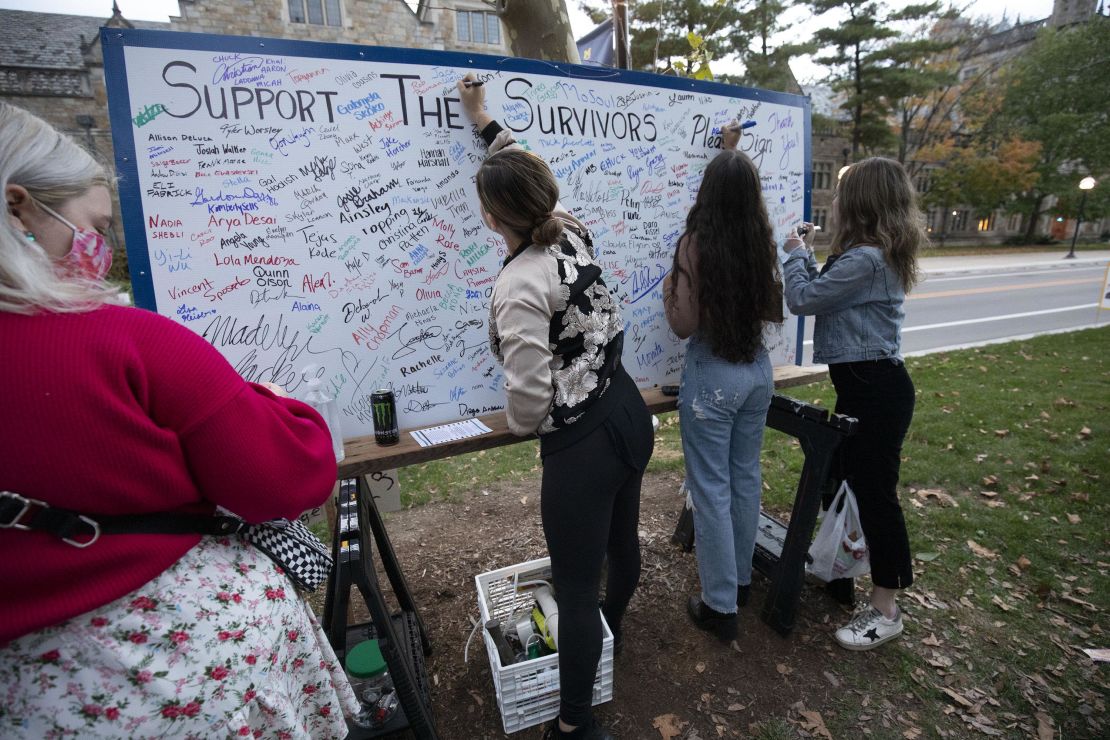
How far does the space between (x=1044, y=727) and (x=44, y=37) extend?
41.1 metres

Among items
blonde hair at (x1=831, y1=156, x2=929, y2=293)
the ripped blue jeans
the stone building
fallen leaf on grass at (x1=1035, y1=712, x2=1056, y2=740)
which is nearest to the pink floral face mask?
the ripped blue jeans

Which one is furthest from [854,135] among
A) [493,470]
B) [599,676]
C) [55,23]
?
[55,23]

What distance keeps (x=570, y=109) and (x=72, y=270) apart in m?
2.10

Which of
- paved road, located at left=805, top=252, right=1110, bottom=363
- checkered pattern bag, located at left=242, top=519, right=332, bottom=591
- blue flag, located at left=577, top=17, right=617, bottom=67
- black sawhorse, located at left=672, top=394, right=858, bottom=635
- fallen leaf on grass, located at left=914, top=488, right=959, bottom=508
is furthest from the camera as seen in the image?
paved road, located at left=805, top=252, right=1110, bottom=363

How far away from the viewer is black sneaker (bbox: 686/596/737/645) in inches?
105

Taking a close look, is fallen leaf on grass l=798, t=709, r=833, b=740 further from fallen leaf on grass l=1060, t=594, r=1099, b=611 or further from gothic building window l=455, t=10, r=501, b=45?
gothic building window l=455, t=10, r=501, b=45

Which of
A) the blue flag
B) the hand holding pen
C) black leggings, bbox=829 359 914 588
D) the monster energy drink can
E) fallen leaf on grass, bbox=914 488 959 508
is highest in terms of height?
the blue flag

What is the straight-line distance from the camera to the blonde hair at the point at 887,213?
236cm

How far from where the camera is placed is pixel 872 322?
2.43 meters

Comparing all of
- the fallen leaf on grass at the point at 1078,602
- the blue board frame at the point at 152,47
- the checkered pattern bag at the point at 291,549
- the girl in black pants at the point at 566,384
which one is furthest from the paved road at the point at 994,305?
the checkered pattern bag at the point at 291,549

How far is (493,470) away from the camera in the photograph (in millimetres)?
4668

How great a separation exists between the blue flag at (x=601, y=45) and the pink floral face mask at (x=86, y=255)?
385cm

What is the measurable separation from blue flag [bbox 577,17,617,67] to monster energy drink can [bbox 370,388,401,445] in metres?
3.29

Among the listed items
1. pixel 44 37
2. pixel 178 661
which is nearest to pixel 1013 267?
pixel 178 661
